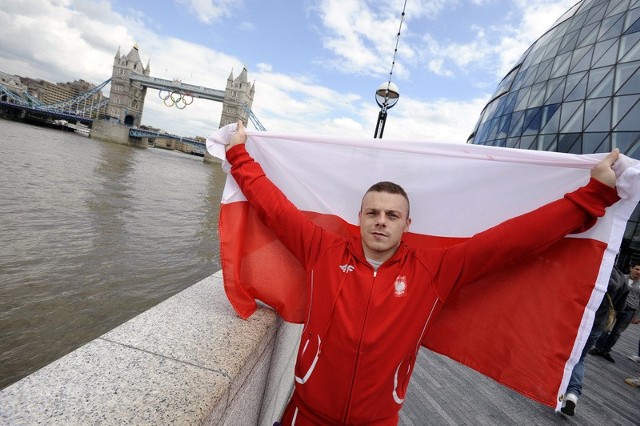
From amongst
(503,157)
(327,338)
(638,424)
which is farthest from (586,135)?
(327,338)

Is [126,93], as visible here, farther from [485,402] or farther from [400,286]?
[400,286]

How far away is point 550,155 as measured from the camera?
1929 mm

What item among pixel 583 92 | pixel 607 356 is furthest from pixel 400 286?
pixel 583 92

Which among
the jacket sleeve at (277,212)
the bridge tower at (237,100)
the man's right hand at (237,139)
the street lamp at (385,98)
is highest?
the bridge tower at (237,100)

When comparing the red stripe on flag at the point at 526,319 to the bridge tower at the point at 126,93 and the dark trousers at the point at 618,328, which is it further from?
the bridge tower at the point at 126,93

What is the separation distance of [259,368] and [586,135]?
17.5 metres

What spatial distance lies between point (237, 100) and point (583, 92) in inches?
3076

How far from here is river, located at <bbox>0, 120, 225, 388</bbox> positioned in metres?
4.73

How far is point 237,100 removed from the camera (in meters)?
85.2

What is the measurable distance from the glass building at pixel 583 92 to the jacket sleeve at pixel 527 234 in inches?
575

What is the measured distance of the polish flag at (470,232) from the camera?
1798 millimetres

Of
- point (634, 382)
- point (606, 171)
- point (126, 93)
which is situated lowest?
point (634, 382)

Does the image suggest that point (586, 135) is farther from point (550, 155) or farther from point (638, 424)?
point (550, 155)

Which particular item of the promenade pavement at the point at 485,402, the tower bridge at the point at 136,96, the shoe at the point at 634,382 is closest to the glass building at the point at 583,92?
the shoe at the point at 634,382
